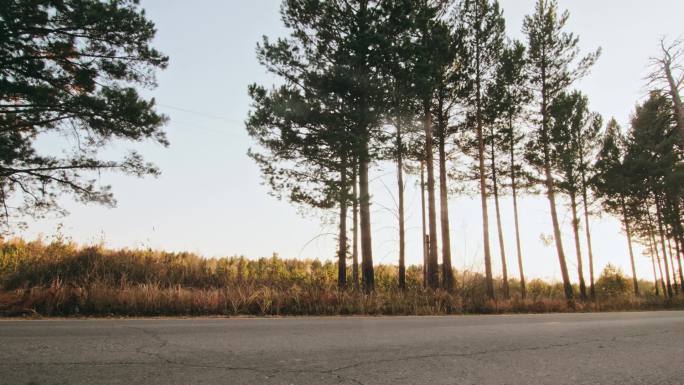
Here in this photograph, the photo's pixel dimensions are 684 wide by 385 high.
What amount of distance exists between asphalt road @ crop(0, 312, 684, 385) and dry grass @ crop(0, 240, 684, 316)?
2.91 metres

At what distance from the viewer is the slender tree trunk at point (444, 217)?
18.1 meters

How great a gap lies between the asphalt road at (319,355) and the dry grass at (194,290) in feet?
9.54

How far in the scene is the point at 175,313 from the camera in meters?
8.49

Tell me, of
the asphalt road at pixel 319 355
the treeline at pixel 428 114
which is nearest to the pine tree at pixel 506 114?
the treeline at pixel 428 114

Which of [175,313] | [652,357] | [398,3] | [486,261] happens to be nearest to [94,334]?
[175,313]

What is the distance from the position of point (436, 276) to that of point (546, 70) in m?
15.2

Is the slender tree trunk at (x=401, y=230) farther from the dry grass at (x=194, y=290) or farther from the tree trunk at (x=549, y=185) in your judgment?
the tree trunk at (x=549, y=185)

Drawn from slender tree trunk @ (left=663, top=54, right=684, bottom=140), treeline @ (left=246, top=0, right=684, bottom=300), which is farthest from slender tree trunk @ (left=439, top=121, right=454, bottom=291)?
slender tree trunk @ (left=663, top=54, right=684, bottom=140)

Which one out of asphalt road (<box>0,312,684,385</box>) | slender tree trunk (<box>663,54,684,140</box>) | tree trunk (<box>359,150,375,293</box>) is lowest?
asphalt road (<box>0,312,684,385</box>)

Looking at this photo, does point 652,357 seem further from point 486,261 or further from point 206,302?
point 486,261

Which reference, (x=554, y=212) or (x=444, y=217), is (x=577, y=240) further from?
(x=444, y=217)

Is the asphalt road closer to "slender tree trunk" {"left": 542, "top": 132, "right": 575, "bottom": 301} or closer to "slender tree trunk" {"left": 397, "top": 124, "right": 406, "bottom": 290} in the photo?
"slender tree trunk" {"left": 397, "top": 124, "right": 406, "bottom": 290}

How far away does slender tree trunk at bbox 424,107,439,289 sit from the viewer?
17953 mm

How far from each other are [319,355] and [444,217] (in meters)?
16.0
